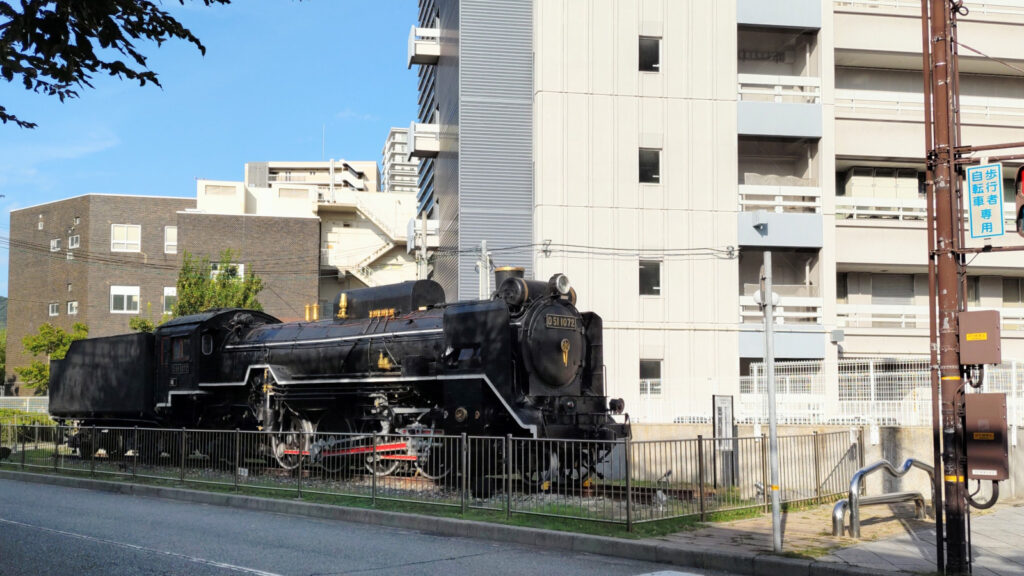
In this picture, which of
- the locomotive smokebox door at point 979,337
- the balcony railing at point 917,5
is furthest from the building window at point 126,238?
the locomotive smokebox door at point 979,337

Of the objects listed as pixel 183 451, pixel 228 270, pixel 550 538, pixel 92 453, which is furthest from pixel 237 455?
pixel 228 270

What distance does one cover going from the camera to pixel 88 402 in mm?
26891

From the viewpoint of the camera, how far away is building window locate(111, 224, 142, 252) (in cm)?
5134

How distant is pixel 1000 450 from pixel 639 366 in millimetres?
19292

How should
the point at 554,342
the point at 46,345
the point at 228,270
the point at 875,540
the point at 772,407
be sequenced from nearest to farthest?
the point at 772,407
the point at 875,540
the point at 554,342
the point at 228,270
the point at 46,345

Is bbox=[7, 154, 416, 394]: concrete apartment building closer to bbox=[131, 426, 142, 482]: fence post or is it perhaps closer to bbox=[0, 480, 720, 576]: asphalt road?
bbox=[131, 426, 142, 482]: fence post

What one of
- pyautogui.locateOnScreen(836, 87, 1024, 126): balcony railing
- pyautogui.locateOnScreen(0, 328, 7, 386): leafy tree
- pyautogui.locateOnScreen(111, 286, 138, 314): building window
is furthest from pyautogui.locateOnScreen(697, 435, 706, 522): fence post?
pyautogui.locateOnScreen(0, 328, 7, 386): leafy tree

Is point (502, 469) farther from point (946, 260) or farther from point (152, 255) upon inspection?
point (152, 255)

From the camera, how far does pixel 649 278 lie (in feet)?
94.7

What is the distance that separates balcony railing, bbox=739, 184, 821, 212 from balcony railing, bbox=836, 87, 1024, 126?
3.19 metres

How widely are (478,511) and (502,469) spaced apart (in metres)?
0.70

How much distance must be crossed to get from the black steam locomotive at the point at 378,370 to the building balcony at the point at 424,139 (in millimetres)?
12403

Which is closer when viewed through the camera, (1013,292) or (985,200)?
(985,200)

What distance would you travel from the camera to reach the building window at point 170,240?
2056 inches
